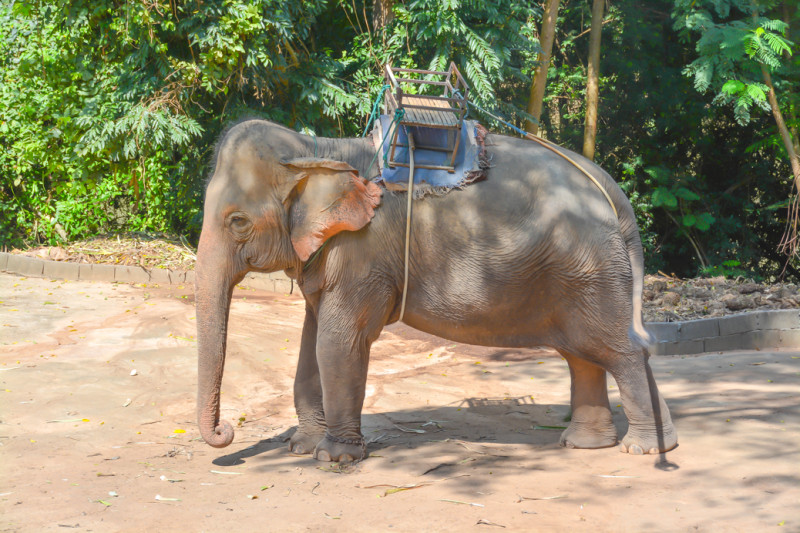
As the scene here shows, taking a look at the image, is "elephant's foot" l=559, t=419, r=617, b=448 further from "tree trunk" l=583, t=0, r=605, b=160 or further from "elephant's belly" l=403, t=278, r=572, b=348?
"tree trunk" l=583, t=0, r=605, b=160

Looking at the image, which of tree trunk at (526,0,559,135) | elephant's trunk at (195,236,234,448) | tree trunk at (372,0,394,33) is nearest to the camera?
elephant's trunk at (195,236,234,448)

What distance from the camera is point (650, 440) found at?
16.3ft

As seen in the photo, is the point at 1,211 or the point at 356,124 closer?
the point at 356,124

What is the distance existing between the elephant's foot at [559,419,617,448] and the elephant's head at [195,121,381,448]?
196 centimetres

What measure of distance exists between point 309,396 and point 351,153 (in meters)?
1.67

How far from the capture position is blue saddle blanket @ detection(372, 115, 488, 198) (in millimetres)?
4941

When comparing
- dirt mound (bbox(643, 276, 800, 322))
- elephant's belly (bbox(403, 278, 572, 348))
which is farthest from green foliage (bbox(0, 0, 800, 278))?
elephant's belly (bbox(403, 278, 572, 348))

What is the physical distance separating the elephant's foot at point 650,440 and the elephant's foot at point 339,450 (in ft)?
5.59

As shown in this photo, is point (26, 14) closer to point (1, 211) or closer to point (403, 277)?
point (1, 211)

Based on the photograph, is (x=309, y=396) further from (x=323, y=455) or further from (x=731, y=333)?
(x=731, y=333)

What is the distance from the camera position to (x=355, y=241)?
4.91 meters

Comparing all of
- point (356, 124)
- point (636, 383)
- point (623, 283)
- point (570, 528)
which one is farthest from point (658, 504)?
point (356, 124)

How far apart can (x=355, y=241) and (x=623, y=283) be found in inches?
65.8

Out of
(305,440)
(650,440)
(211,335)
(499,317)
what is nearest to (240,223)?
(211,335)
